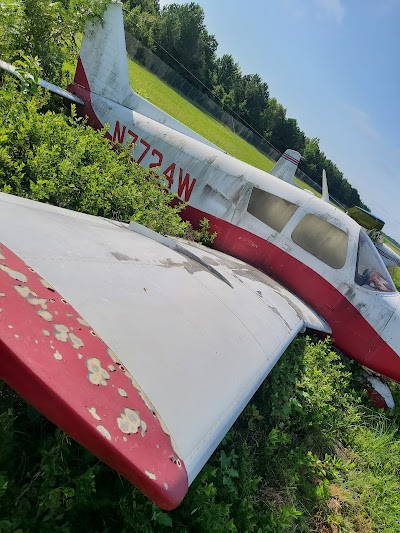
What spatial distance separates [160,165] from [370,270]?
4.16 meters

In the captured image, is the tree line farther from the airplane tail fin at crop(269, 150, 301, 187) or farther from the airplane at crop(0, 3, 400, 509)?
the airplane at crop(0, 3, 400, 509)

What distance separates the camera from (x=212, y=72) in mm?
67625

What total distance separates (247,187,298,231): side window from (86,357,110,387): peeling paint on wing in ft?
15.3

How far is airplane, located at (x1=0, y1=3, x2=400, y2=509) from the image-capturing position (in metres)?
1.00

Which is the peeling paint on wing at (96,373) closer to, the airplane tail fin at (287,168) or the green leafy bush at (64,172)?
the green leafy bush at (64,172)

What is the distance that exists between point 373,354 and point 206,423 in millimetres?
4170

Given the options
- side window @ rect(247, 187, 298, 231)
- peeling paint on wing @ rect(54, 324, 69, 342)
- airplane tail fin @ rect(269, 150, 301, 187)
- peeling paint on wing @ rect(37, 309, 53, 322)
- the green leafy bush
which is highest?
airplane tail fin @ rect(269, 150, 301, 187)

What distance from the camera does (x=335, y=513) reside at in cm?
331

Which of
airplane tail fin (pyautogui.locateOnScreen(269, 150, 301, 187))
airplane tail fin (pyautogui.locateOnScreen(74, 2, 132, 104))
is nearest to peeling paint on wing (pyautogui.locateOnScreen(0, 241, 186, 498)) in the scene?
airplane tail fin (pyautogui.locateOnScreen(74, 2, 132, 104))

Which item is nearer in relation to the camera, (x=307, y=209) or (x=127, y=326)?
(x=127, y=326)

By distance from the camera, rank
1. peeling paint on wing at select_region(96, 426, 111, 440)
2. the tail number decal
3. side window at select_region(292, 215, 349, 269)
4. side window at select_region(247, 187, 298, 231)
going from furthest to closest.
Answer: the tail number decal, side window at select_region(247, 187, 298, 231), side window at select_region(292, 215, 349, 269), peeling paint on wing at select_region(96, 426, 111, 440)

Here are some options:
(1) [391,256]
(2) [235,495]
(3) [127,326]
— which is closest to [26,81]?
(3) [127,326]

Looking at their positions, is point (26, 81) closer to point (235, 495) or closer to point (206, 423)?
point (206, 423)

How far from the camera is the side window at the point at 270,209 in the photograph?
5484 millimetres
